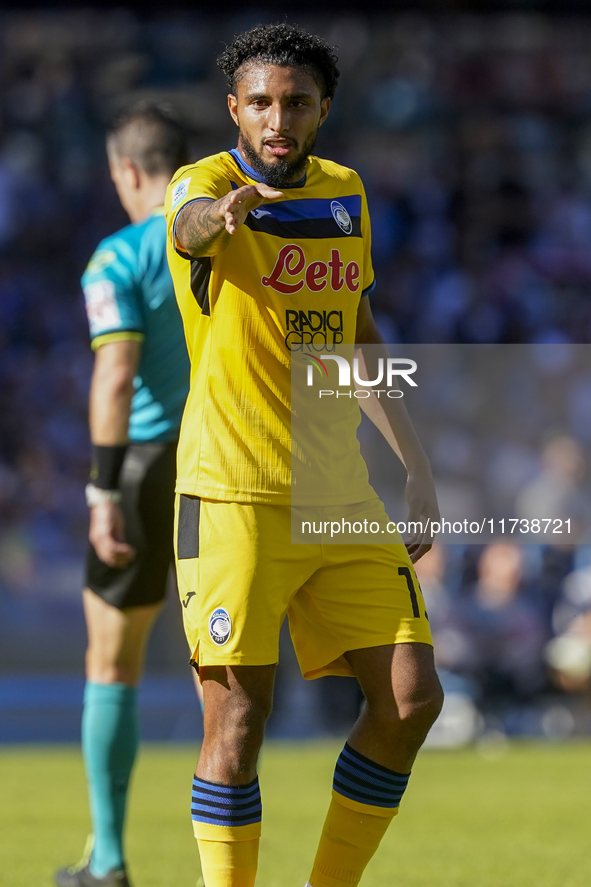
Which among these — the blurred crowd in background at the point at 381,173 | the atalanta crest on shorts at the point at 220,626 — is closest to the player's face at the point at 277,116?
the atalanta crest on shorts at the point at 220,626

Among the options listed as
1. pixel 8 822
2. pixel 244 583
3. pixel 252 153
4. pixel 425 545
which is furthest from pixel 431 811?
pixel 252 153

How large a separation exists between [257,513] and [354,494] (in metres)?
0.26

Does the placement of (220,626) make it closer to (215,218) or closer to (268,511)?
(268,511)

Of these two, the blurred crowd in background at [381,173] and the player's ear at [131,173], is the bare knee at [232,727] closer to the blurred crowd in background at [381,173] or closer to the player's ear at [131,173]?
the player's ear at [131,173]

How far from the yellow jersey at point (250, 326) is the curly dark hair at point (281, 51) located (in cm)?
20

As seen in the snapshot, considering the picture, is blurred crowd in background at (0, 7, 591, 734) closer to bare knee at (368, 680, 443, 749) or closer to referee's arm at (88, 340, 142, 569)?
referee's arm at (88, 340, 142, 569)

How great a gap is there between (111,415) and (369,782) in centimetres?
143

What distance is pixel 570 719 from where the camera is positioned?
7441mm

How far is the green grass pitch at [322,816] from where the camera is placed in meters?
3.79

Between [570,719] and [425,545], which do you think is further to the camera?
[570,719]

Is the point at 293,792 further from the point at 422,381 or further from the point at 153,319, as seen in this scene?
the point at 422,381

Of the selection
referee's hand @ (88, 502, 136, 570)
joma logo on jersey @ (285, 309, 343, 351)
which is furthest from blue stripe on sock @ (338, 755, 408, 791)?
referee's hand @ (88, 502, 136, 570)

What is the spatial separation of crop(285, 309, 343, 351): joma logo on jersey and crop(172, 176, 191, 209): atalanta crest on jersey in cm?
34

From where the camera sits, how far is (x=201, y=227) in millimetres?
2340
